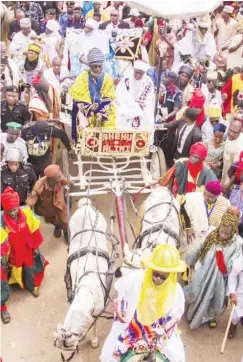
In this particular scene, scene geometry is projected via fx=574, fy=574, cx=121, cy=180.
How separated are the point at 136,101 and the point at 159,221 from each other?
2332 mm

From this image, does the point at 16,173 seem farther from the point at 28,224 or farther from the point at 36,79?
the point at 36,79

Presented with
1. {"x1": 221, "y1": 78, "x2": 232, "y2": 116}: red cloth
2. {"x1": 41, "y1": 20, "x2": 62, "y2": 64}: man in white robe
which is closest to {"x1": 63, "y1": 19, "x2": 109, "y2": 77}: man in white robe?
{"x1": 41, "y1": 20, "x2": 62, "y2": 64}: man in white robe

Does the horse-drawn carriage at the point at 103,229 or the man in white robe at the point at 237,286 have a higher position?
the horse-drawn carriage at the point at 103,229

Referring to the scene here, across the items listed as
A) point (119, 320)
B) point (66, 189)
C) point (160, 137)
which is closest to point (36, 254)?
point (66, 189)

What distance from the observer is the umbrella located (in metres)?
7.50

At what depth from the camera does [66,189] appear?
681 centimetres

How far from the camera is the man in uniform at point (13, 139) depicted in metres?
6.70

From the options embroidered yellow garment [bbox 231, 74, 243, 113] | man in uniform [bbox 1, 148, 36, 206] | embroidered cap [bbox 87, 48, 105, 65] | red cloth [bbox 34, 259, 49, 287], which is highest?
embroidered cap [bbox 87, 48, 105, 65]

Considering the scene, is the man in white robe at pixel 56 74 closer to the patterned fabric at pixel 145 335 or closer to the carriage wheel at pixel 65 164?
the carriage wheel at pixel 65 164

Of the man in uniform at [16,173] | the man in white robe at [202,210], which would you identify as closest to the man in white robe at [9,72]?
the man in uniform at [16,173]

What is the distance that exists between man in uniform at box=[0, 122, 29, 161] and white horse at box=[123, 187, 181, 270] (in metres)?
1.66

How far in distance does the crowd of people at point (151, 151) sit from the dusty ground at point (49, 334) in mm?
122

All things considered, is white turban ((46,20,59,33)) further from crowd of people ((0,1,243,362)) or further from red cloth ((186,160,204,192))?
red cloth ((186,160,204,192))

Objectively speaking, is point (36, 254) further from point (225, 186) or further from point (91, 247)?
point (225, 186)
